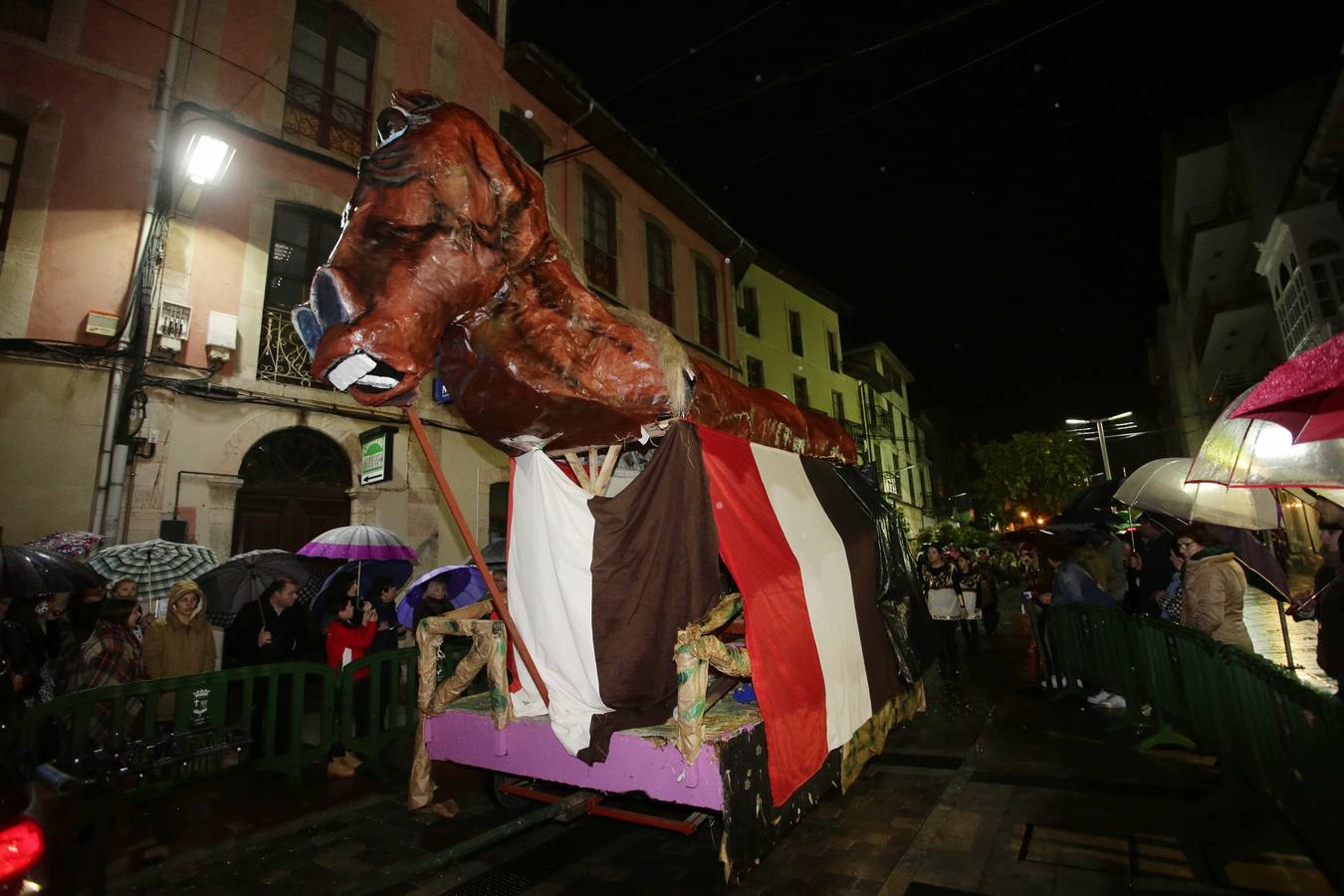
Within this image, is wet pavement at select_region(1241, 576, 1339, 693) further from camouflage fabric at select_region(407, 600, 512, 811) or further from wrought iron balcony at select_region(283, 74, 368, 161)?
wrought iron balcony at select_region(283, 74, 368, 161)

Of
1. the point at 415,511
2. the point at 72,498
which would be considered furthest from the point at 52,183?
the point at 415,511

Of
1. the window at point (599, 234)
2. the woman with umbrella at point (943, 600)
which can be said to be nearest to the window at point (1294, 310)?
the woman with umbrella at point (943, 600)

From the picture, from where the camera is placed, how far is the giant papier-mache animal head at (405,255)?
3047mm

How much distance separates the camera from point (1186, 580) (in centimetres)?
605

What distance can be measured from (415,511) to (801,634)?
8669 mm

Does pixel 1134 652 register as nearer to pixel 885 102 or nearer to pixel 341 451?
pixel 885 102

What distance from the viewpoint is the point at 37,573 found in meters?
5.53

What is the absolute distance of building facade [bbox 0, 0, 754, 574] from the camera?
8.41m

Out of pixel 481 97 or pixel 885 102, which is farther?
pixel 481 97

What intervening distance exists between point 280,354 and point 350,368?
28.8 ft

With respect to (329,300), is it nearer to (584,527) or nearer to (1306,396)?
(584,527)

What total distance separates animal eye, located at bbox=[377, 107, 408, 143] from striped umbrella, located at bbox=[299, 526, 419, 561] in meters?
6.05

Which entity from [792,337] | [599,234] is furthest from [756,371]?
[599,234]

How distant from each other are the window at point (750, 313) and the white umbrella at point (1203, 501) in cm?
1787
